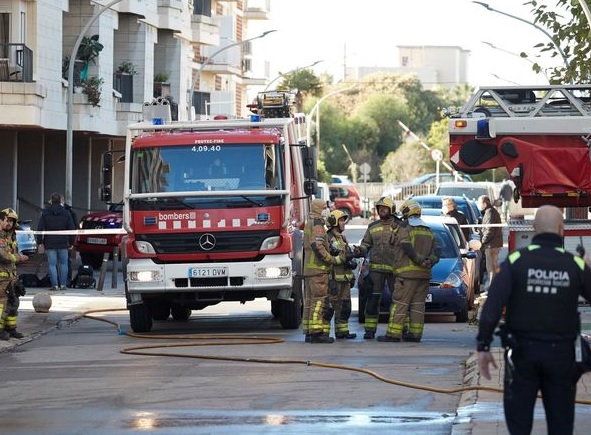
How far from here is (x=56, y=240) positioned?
2664cm

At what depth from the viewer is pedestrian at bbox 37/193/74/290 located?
26688mm

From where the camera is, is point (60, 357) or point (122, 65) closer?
point (60, 357)

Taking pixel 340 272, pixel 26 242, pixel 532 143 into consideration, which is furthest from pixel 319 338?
pixel 26 242

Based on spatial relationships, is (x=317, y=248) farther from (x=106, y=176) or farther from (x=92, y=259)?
(x=92, y=259)

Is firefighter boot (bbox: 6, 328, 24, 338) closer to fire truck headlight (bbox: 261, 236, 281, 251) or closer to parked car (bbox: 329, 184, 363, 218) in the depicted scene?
fire truck headlight (bbox: 261, 236, 281, 251)

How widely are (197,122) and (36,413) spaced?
8165 millimetres

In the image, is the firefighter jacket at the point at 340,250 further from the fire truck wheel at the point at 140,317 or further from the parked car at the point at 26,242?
the parked car at the point at 26,242

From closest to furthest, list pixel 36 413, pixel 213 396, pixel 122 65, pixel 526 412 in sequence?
pixel 526 412 → pixel 36 413 → pixel 213 396 → pixel 122 65

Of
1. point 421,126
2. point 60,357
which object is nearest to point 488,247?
point 60,357

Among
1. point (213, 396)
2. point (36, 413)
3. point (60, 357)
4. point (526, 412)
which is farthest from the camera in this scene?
point (60, 357)

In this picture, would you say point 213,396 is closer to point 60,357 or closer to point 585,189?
point 60,357

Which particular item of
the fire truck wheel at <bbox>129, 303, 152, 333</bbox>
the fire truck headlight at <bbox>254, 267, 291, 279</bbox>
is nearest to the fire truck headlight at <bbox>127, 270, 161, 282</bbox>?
the fire truck wheel at <bbox>129, 303, 152, 333</bbox>

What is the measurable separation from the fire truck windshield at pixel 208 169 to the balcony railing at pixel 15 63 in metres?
14.0

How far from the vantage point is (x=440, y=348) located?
681 inches
